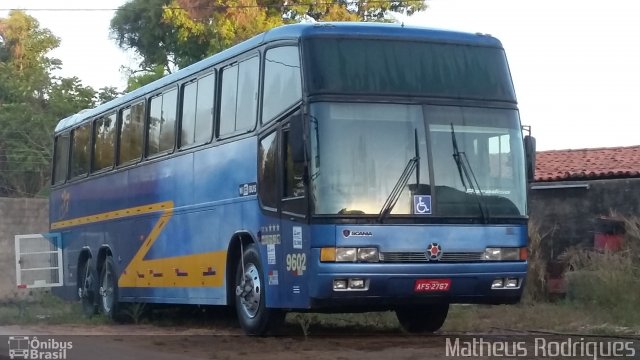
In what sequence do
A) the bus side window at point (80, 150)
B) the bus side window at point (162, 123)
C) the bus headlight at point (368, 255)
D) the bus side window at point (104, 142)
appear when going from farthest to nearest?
the bus side window at point (80, 150) < the bus side window at point (104, 142) < the bus side window at point (162, 123) < the bus headlight at point (368, 255)

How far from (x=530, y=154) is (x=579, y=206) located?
10.8m

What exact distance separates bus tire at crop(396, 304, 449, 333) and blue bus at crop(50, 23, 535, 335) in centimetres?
2

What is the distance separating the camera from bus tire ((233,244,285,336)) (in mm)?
11961

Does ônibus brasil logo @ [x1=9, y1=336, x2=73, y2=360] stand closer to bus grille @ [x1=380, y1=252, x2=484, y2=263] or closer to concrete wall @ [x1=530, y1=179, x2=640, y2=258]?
bus grille @ [x1=380, y1=252, x2=484, y2=263]

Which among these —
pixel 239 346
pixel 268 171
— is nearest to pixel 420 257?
pixel 268 171

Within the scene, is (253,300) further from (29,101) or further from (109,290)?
(29,101)

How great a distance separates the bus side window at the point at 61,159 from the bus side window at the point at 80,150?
0.39 metres


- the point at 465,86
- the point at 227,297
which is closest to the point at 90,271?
the point at 227,297

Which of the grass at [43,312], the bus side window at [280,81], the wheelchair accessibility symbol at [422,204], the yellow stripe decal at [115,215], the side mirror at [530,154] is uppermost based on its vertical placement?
the bus side window at [280,81]

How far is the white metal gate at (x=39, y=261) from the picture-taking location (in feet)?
67.7

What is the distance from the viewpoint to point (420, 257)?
10.9m

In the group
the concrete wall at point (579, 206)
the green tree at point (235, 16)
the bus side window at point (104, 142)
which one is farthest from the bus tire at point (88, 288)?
the green tree at point (235, 16)

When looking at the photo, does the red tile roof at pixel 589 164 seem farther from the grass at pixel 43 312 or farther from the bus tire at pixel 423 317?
the grass at pixel 43 312

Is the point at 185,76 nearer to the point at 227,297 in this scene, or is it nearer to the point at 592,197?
the point at 227,297
